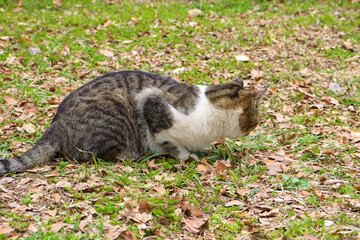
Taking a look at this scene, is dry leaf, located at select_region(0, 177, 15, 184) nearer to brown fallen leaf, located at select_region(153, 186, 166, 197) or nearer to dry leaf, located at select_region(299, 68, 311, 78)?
brown fallen leaf, located at select_region(153, 186, 166, 197)

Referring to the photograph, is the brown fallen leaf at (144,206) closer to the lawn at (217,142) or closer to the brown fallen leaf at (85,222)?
the lawn at (217,142)

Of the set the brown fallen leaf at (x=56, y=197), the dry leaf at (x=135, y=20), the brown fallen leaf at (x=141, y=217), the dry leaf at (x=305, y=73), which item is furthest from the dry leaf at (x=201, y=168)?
the dry leaf at (x=135, y=20)

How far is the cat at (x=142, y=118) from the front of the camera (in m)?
4.14

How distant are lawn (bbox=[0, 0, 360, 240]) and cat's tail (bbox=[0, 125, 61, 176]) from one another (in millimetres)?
98

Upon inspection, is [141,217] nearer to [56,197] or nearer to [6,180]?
[56,197]

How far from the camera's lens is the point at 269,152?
183 inches

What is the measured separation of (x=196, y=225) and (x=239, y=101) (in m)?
1.85

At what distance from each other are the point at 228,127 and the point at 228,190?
0.96 metres

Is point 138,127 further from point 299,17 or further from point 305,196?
point 299,17

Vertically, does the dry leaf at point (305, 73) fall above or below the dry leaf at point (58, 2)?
below

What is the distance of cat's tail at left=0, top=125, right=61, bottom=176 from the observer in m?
3.73

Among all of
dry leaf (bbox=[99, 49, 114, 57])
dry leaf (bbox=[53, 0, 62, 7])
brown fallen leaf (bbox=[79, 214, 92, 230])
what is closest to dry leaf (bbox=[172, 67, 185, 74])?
dry leaf (bbox=[99, 49, 114, 57])

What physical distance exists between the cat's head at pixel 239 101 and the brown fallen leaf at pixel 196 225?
5.41ft

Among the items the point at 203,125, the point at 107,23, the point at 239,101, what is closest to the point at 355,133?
the point at 239,101
